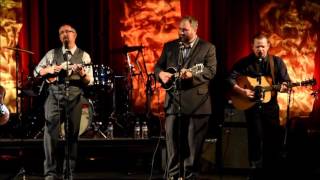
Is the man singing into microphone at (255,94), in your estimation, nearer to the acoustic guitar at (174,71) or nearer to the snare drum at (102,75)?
the acoustic guitar at (174,71)

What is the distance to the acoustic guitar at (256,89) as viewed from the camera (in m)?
7.55

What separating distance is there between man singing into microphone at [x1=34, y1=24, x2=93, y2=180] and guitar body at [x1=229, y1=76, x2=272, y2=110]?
2.13 m

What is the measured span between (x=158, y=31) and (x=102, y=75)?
141 cm

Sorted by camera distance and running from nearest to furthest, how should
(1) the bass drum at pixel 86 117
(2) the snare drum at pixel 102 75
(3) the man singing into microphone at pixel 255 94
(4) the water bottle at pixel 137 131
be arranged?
1. (3) the man singing into microphone at pixel 255 94
2. (1) the bass drum at pixel 86 117
3. (4) the water bottle at pixel 137 131
4. (2) the snare drum at pixel 102 75

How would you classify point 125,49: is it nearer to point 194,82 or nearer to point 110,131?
point 110,131

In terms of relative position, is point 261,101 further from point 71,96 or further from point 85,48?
point 85,48

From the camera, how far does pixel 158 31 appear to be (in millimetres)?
10273

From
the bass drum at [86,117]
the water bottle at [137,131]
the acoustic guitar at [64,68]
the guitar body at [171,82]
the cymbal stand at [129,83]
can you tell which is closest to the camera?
the guitar body at [171,82]

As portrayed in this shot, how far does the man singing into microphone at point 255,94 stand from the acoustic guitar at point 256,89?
3 centimetres

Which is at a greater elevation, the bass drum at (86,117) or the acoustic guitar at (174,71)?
the acoustic guitar at (174,71)

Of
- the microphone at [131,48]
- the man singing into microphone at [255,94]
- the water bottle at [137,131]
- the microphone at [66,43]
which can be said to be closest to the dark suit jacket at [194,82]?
the man singing into microphone at [255,94]

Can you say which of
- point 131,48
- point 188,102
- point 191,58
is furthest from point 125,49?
point 188,102

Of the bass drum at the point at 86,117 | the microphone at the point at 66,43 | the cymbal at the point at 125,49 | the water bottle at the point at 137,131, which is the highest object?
the cymbal at the point at 125,49

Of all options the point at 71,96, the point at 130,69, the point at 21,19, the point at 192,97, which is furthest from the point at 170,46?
the point at 21,19
